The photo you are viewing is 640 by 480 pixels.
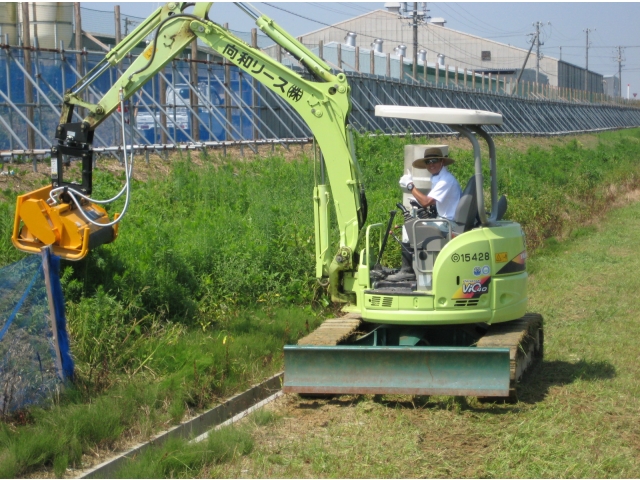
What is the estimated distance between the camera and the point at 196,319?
34.0 ft

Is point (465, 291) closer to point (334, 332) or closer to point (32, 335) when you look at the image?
point (334, 332)

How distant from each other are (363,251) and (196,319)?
94.0 inches

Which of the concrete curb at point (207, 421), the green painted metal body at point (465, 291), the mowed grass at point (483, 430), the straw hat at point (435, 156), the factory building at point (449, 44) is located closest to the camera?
the mowed grass at point (483, 430)

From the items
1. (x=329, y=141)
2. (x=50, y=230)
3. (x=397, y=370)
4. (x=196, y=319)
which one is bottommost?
(x=397, y=370)

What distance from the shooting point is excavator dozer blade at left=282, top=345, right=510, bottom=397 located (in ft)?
26.4

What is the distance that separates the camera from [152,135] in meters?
22.4

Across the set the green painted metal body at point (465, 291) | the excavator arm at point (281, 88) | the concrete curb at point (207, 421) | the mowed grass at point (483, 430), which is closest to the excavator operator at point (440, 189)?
the green painted metal body at point (465, 291)

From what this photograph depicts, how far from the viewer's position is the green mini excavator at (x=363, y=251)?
824 cm

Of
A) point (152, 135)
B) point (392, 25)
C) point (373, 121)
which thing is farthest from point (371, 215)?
point (392, 25)

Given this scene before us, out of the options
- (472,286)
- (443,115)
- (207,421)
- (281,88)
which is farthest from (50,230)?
(472,286)

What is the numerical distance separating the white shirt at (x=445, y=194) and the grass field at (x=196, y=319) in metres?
1.86

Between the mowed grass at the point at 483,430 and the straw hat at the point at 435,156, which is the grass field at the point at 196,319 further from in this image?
the straw hat at the point at 435,156

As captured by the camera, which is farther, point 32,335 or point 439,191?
point 439,191

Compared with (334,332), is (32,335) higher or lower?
higher
